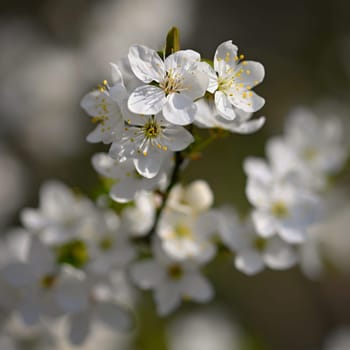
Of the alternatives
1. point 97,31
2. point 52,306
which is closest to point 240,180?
point 97,31

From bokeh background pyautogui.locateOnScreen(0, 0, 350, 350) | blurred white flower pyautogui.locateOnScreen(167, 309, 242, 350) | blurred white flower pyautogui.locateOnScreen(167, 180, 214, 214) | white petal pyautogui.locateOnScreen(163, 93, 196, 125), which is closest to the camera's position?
white petal pyautogui.locateOnScreen(163, 93, 196, 125)

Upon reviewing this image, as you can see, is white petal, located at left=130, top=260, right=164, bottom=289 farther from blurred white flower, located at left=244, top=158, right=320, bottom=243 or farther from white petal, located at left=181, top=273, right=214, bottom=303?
blurred white flower, located at left=244, top=158, right=320, bottom=243

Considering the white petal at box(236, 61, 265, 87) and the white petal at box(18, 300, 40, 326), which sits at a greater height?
the white petal at box(236, 61, 265, 87)

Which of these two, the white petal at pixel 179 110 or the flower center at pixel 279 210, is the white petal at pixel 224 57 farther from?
the flower center at pixel 279 210

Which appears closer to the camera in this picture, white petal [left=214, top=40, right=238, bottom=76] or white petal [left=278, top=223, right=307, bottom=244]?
white petal [left=214, top=40, right=238, bottom=76]

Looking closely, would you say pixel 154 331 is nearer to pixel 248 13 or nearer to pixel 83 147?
pixel 83 147

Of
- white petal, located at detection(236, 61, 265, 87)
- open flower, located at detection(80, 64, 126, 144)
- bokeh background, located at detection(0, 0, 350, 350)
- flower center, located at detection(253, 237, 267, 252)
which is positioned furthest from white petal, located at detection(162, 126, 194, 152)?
bokeh background, located at detection(0, 0, 350, 350)

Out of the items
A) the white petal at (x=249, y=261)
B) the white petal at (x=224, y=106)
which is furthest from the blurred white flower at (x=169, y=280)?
the white petal at (x=224, y=106)
